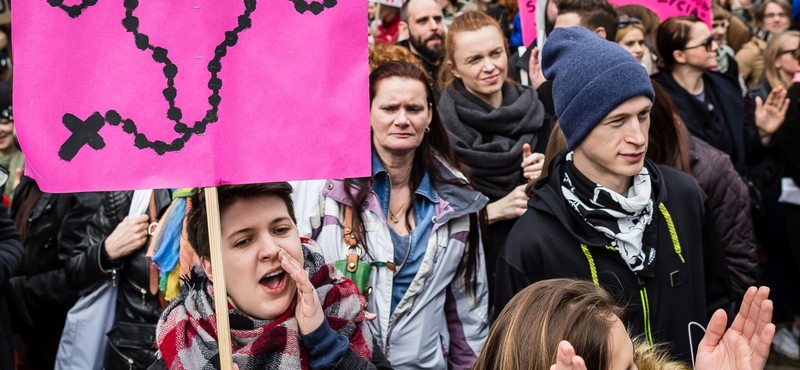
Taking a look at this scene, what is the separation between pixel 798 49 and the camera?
5.84 metres

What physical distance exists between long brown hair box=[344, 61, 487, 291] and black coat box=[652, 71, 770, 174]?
1848 millimetres

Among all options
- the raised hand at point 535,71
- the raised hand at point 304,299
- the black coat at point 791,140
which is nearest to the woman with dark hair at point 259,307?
the raised hand at point 304,299

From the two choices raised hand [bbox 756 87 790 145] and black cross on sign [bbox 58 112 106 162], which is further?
raised hand [bbox 756 87 790 145]

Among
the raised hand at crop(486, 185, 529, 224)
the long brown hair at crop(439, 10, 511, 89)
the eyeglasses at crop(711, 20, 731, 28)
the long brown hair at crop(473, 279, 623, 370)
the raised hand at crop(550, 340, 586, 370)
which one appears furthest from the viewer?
the eyeglasses at crop(711, 20, 731, 28)

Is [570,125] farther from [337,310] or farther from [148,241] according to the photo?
[148,241]

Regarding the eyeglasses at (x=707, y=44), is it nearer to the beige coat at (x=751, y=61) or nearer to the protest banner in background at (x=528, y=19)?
the protest banner in background at (x=528, y=19)

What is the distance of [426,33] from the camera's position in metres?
5.52

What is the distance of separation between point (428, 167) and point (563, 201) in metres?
0.80

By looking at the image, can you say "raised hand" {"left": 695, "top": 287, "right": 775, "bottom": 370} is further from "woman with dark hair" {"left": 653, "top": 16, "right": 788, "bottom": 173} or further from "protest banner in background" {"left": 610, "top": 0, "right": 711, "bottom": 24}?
"protest banner in background" {"left": 610, "top": 0, "right": 711, "bottom": 24}

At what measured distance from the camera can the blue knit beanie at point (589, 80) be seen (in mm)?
2545

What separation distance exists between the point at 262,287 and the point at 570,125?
1.21 m

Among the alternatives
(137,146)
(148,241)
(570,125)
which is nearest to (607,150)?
(570,125)

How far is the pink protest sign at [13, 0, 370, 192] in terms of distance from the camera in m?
1.99

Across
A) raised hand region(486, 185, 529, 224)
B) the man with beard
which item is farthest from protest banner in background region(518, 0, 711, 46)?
raised hand region(486, 185, 529, 224)
